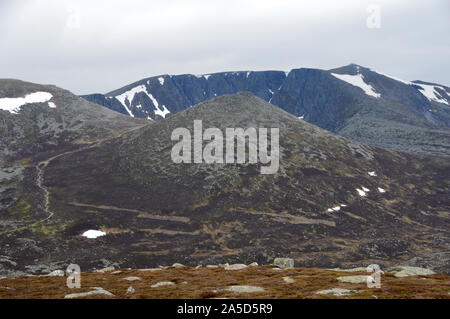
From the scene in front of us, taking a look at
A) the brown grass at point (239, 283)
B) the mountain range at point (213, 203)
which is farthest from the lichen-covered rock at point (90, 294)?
the mountain range at point (213, 203)

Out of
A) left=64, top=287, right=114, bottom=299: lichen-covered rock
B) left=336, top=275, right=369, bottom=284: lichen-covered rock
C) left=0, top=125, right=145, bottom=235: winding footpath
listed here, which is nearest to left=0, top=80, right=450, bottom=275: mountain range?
left=0, top=125, right=145, bottom=235: winding footpath

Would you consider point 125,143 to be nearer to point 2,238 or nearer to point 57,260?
point 2,238

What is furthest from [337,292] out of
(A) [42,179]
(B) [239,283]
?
(A) [42,179]

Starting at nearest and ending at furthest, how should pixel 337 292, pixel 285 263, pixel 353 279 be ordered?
pixel 337 292 → pixel 353 279 → pixel 285 263

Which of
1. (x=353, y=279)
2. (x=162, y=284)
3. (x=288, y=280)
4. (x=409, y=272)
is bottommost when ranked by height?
(x=409, y=272)

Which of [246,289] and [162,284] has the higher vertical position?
[246,289]

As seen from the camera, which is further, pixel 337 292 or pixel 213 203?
pixel 213 203

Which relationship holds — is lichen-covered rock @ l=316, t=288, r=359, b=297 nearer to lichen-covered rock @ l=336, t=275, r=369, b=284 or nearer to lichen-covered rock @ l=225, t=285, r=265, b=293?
lichen-covered rock @ l=225, t=285, r=265, b=293

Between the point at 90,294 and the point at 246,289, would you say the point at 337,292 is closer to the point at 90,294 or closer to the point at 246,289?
the point at 246,289

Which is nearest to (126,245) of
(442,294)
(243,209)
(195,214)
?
(195,214)
